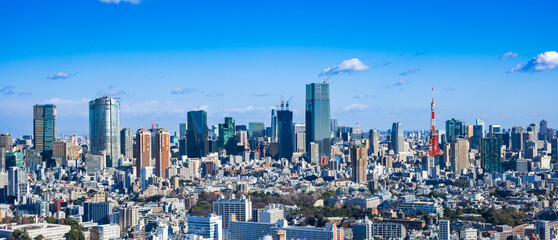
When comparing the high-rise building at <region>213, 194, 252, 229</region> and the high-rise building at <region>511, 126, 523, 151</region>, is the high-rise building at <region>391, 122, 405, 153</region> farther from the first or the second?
the high-rise building at <region>213, 194, 252, 229</region>

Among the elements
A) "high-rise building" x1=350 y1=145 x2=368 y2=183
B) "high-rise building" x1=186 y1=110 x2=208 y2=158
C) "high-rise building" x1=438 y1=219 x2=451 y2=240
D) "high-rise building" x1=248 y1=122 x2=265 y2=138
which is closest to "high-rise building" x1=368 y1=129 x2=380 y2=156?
"high-rise building" x1=186 y1=110 x2=208 y2=158

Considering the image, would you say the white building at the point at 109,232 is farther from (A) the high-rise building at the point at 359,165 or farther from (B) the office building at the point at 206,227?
(A) the high-rise building at the point at 359,165

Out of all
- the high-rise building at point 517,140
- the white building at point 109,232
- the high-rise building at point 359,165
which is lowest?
the white building at point 109,232

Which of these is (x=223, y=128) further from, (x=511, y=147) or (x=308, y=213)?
(x=308, y=213)

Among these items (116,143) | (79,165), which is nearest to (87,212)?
(79,165)

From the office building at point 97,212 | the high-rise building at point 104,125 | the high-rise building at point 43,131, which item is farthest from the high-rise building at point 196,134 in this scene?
the office building at point 97,212

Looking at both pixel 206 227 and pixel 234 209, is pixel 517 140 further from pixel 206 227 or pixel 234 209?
pixel 206 227
